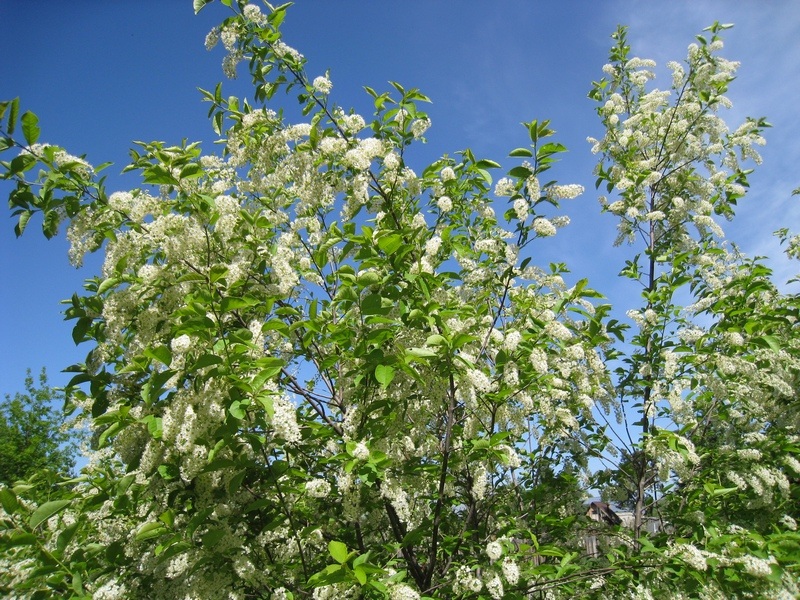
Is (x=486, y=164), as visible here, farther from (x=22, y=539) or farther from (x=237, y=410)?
(x=22, y=539)

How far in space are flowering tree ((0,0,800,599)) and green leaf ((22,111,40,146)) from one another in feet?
0.05

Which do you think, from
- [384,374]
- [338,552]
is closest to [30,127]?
[384,374]

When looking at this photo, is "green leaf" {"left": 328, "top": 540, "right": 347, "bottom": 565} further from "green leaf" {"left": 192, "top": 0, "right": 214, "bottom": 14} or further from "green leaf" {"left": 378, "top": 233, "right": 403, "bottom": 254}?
"green leaf" {"left": 192, "top": 0, "right": 214, "bottom": 14}

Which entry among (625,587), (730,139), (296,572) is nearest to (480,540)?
(625,587)

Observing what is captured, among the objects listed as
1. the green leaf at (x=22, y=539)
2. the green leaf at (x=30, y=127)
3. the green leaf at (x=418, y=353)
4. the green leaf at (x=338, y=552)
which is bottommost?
the green leaf at (x=338, y=552)

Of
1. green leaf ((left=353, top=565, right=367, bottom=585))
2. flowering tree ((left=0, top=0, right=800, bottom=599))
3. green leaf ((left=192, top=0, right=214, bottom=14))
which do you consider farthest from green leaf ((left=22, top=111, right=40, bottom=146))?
green leaf ((left=353, top=565, right=367, bottom=585))

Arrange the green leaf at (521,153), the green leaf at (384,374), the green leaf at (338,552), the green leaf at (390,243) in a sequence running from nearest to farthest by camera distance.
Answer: the green leaf at (338,552) < the green leaf at (384,374) < the green leaf at (390,243) < the green leaf at (521,153)

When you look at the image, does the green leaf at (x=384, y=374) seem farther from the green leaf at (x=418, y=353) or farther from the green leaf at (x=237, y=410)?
the green leaf at (x=237, y=410)

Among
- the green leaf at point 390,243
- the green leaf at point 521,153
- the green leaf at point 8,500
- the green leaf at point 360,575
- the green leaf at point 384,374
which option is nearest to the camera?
the green leaf at point 360,575

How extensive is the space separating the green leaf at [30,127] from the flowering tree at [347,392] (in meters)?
0.02

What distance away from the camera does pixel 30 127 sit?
283 centimetres

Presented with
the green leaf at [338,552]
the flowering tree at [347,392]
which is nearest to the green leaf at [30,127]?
the flowering tree at [347,392]

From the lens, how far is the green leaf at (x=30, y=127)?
2789 millimetres

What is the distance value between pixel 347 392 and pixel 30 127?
264 centimetres
